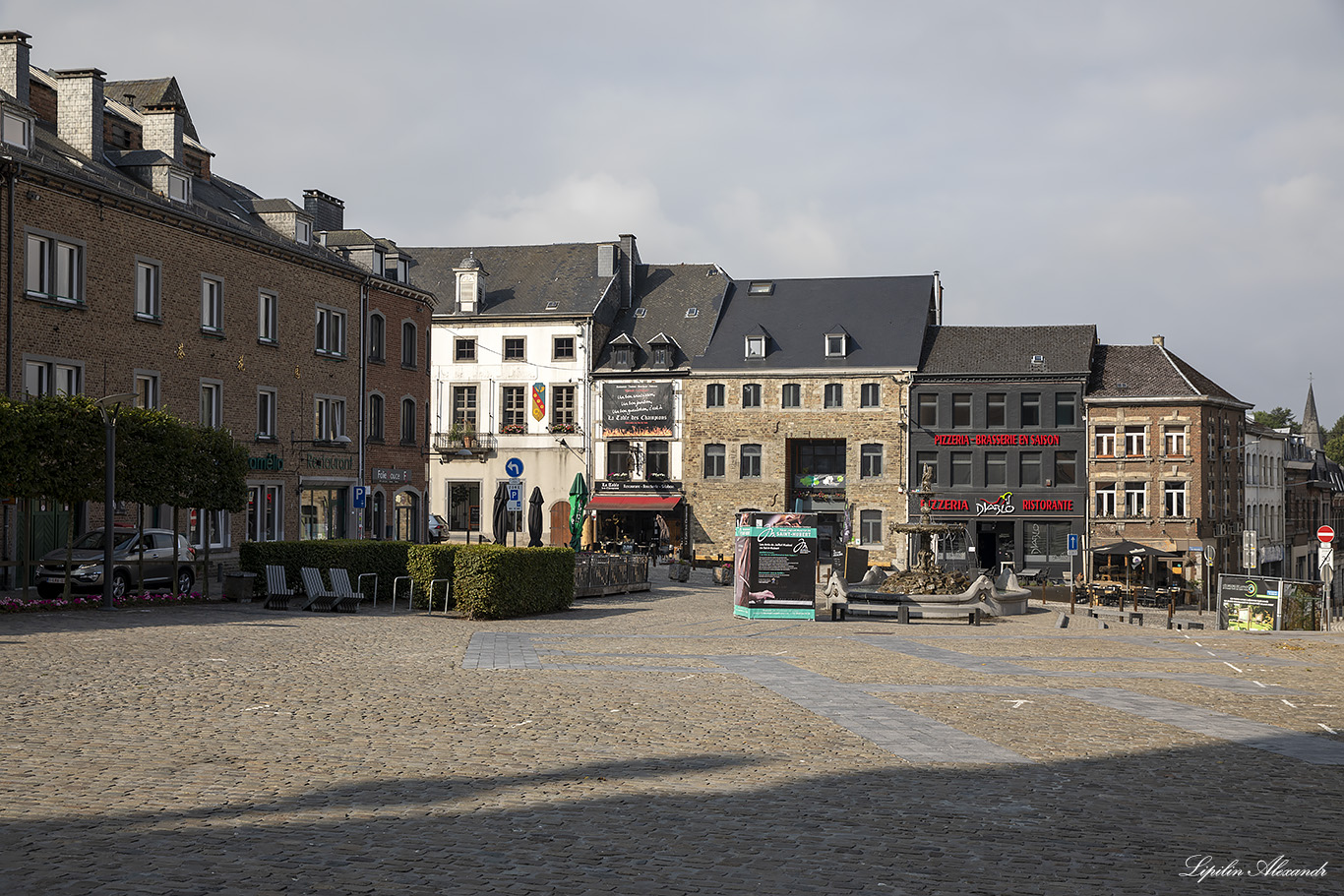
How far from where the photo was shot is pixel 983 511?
178 feet

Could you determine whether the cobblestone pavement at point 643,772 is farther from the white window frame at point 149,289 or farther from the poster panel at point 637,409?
the poster panel at point 637,409

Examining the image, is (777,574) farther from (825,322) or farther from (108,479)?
(825,322)

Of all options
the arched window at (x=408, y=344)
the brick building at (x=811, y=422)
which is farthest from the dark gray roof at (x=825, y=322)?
the arched window at (x=408, y=344)

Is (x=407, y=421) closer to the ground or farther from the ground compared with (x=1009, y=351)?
closer to the ground

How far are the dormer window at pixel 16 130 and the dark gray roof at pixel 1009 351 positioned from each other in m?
36.6

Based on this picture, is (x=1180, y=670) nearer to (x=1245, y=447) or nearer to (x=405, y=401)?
(x=405, y=401)

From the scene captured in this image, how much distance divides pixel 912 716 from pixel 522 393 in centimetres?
4785

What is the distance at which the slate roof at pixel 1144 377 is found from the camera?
53.8 meters

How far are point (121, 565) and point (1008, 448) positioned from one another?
39091mm

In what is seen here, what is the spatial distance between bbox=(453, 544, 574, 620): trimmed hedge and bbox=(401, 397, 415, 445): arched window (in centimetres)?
2118

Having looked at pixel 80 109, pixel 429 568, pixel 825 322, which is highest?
pixel 80 109

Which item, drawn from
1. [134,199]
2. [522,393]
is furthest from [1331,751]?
[522,393]

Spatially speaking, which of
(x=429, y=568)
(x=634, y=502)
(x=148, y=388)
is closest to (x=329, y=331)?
(x=148, y=388)

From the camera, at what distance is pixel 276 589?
24422 mm
